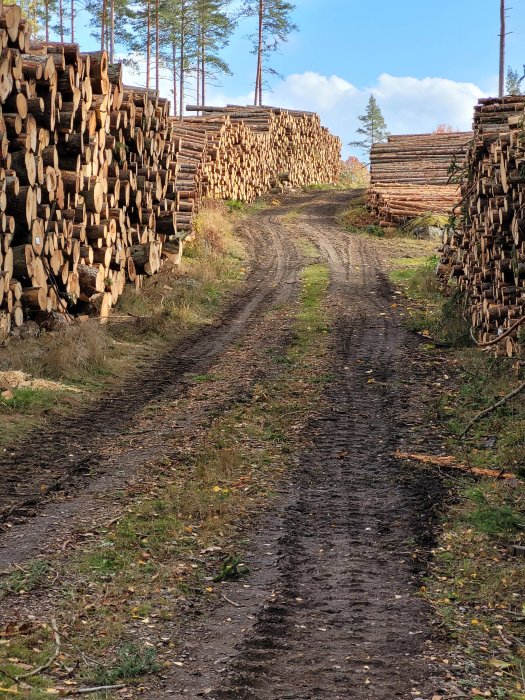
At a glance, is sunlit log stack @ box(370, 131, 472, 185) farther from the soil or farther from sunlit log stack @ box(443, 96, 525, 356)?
the soil

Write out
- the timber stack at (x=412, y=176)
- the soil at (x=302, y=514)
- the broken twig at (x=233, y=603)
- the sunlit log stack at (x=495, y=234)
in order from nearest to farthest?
the soil at (x=302, y=514), the broken twig at (x=233, y=603), the sunlit log stack at (x=495, y=234), the timber stack at (x=412, y=176)

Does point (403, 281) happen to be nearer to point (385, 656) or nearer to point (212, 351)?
point (212, 351)

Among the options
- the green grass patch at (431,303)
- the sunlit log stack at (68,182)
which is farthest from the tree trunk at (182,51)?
the sunlit log stack at (68,182)

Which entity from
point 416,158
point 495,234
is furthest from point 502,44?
point 495,234

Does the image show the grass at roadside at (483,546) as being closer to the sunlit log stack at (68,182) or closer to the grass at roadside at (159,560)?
the grass at roadside at (159,560)

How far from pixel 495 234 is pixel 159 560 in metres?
8.43

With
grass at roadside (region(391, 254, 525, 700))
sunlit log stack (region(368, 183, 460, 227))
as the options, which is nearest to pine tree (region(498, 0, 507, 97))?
sunlit log stack (region(368, 183, 460, 227))

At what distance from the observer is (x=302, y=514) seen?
6.84 meters

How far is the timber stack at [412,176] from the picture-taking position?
86.0 ft

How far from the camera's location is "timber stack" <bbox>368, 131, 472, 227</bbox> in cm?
2622

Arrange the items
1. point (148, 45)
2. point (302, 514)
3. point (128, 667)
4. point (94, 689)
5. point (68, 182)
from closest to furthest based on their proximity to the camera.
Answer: point (94, 689) < point (128, 667) < point (302, 514) < point (68, 182) < point (148, 45)

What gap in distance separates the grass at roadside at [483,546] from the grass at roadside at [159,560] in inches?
58.4

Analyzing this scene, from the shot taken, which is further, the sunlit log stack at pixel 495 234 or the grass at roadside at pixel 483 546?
the sunlit log stack at pixel 495 234

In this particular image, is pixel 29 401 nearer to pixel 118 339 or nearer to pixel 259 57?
pixel 118 339
